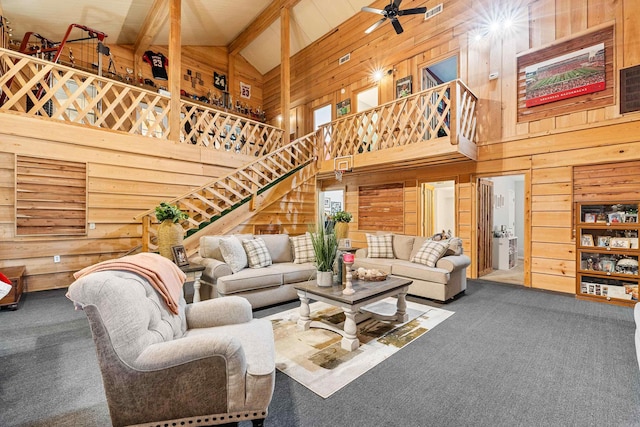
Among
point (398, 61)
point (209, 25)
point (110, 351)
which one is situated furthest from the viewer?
point (209, 25)

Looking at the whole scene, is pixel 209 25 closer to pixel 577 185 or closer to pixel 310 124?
pixel 310 124

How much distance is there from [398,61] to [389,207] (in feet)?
10.7

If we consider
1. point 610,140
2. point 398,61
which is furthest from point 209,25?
point 610,140

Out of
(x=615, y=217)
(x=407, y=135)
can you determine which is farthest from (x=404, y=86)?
(x=615, y=217)

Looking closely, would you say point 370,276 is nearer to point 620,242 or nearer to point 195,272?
point 195,272

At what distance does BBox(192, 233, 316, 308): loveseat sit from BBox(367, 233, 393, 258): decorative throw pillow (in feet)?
3.56

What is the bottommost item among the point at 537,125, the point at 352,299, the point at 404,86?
the point at 352,299

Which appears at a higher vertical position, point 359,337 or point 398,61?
point 398,61

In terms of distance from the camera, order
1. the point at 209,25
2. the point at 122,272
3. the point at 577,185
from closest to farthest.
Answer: the point at 122,272, the point at 577,185, the point at 209,25

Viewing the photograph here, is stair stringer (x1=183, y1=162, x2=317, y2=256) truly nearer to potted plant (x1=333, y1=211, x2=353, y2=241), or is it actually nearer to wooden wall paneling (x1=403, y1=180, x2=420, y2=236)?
potted plant (x1=333, y1=211, x2=353, y2=241)

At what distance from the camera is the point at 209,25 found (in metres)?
7.59

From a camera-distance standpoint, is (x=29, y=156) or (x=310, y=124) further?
(x=310, y=124)

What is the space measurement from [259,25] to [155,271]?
27.2ft

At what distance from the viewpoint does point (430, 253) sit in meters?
4.05
